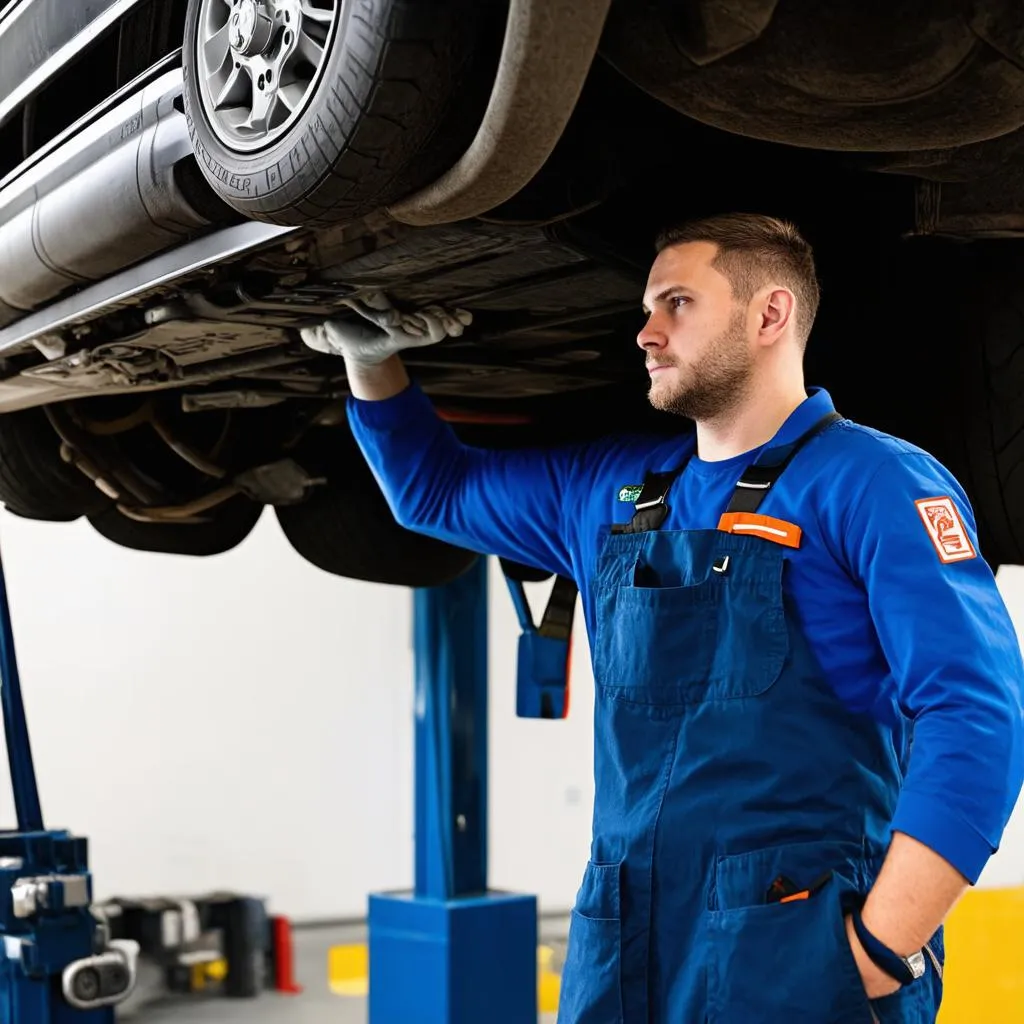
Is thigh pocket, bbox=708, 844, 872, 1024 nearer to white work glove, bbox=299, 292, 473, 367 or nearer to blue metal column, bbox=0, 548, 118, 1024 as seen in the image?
white work glove, bbox=299, 292, 473, 367

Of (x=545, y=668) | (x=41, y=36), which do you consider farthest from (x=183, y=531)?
(x=41, y=36)

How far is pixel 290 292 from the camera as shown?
186 cm

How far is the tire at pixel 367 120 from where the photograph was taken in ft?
4.14

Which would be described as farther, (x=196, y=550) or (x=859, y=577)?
(x=196, y=550)

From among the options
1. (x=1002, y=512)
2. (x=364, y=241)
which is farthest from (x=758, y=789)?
(x=364, y=241)

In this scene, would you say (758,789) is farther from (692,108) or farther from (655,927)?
(692,108)

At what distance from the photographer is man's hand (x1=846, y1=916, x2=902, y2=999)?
1364 mm

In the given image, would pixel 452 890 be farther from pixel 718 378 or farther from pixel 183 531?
pixel 718 378

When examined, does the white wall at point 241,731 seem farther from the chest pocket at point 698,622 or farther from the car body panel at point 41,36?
the chest pocket at point 698,622

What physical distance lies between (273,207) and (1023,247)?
100 centimetres

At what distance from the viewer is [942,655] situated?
4.47 feet

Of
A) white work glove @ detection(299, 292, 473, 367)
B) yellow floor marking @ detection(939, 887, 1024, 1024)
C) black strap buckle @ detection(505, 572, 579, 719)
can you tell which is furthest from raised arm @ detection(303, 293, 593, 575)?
yellow floor marking @ detection(939, 887, 1024, 1024)

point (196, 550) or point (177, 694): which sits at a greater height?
point (196, 550)

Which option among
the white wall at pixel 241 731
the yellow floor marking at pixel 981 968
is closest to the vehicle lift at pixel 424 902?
the yellow floor marking at pixel 981 968
